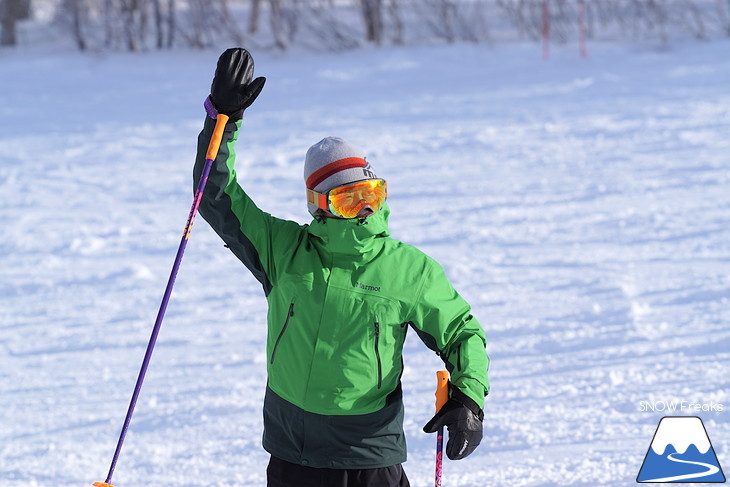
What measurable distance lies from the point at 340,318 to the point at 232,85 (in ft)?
2.04

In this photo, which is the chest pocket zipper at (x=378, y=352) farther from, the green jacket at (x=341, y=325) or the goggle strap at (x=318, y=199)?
the goggle strap at (x=318, y=199)

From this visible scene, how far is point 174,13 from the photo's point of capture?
46.1 ft

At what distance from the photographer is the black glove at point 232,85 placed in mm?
2281

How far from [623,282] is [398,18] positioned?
344 inches

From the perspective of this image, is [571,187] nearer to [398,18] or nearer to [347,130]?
[347,130]

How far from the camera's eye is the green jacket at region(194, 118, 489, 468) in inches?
88.9

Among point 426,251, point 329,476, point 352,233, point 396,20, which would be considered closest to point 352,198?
point 352,233

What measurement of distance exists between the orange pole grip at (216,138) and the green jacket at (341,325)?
A: 0.03 m

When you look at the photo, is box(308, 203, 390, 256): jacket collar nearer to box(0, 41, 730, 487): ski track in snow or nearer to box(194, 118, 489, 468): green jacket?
box(194, 118, 489, 468): green jacket

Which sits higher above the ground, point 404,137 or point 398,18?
point 398,18

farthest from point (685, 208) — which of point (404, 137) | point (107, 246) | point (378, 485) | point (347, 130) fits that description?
point (378, 485)

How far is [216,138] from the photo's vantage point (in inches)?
90.1

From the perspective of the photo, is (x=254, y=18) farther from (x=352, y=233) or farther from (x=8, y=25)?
(x=352, y=233)

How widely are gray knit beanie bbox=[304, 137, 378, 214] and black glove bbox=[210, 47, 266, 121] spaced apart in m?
0.22
